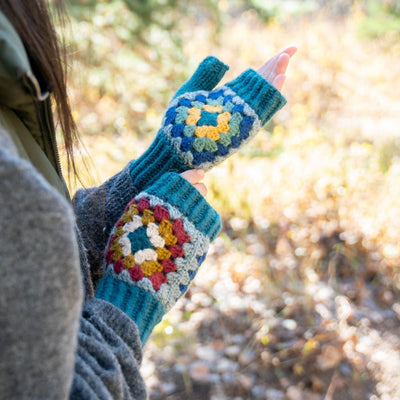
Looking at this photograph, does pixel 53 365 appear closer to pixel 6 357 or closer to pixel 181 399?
pixel 6 357

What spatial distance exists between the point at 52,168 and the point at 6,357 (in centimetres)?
37

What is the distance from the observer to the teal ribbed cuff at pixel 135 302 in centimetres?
83

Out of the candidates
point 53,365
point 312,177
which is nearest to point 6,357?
point 53,365

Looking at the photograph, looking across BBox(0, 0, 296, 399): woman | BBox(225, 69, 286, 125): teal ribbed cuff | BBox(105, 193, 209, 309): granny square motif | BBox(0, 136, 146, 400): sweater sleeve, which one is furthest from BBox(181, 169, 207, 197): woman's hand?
BBox(0, 136, 146, 400): sweater sleeve

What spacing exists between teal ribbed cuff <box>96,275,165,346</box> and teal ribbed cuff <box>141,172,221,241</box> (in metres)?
0.18

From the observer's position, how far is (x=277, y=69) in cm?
116

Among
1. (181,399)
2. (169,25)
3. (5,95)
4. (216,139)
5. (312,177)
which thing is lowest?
(181,399)

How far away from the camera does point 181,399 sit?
2.04m

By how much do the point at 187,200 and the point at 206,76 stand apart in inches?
16.9

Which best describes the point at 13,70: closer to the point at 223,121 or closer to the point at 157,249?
the point at 157,249

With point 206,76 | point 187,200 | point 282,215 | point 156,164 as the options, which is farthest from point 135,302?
point 282,215

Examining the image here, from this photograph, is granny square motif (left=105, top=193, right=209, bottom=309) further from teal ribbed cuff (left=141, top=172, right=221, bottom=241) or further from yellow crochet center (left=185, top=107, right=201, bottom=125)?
yellow crochet center (left=185, top=107, right=201, bottom=125)

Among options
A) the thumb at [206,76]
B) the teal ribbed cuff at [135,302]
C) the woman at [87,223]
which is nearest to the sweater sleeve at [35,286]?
the woman at [87,223]

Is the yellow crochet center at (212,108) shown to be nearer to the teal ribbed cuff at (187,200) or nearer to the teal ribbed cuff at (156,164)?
the teal ribbed cuff at (156,164)
